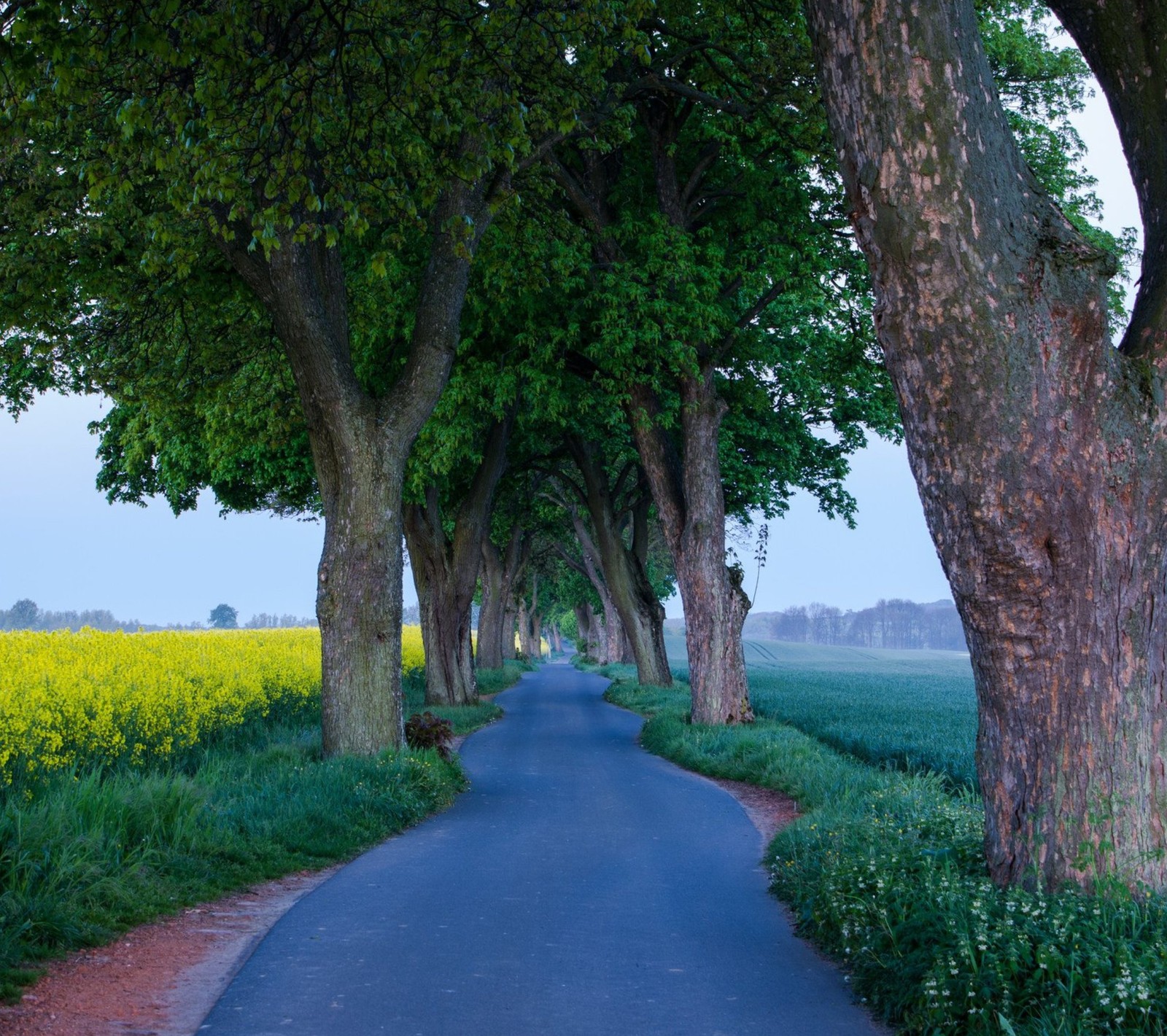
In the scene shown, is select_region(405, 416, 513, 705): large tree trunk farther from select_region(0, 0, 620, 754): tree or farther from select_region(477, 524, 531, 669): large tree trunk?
select_region(477, 524, 531, 669): large tree trunk

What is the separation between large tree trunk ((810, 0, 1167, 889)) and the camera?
5402 mm

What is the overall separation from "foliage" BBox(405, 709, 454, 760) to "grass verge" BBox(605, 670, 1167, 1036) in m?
6.31

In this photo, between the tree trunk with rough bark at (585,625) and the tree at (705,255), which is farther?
the tree trunk with rough bark at (585,625)

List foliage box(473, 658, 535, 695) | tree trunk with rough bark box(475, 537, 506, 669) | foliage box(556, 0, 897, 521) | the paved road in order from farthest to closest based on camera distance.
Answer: tree trunk with rough bark box(475, 537, 506, 669), foliage box(473, 658, 535, 695), foliage box(556, 0, 897, 521), the paved road

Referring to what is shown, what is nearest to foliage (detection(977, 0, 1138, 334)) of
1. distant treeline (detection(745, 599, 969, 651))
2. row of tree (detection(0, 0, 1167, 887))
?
row of tree (detection(0, 0, 1167, 887))

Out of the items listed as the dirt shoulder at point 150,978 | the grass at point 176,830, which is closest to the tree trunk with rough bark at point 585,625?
the grass at point 176,830

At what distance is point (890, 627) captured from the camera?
170500mm

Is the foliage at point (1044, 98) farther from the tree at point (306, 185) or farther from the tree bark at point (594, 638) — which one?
the tree bark at point (594, 638)

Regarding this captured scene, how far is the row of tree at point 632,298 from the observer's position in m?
5.47

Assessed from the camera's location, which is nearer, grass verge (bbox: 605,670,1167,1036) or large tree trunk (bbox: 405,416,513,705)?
grass verge (bbox: 605,670,1167,1036)

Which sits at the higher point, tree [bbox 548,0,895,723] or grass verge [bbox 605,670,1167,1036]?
tree [bbox 548,0,895,723]

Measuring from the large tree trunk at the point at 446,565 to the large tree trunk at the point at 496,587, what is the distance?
9661 mm

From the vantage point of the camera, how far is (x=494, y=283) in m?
17.1

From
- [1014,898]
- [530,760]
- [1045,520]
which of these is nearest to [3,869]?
[1014,898]
